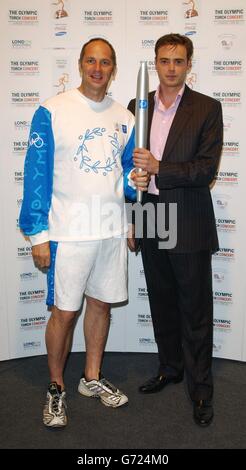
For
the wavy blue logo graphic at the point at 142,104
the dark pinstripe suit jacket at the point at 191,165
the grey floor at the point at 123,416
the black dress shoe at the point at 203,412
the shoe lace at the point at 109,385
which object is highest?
the wavy blue logo graphic at the point at 142,104

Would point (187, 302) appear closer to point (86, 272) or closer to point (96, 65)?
point (86, 272)

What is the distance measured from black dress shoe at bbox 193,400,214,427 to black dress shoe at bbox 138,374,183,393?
0.28 m

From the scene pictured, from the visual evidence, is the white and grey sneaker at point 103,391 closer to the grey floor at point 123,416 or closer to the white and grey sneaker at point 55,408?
the grey floor at point 123,416

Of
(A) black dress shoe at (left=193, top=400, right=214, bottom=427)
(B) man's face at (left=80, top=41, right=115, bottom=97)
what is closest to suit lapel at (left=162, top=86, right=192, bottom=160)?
(B) man's face at (left=80, top=41, right=115, bottom=97)

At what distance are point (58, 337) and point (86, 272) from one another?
1.19ft

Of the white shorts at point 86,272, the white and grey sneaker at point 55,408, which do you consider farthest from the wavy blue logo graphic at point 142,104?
the white and grey sneaker at point 55,408

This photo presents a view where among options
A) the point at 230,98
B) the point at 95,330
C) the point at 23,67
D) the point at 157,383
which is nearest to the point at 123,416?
the point at 157,383

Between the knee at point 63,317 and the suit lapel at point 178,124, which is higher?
the suit lapel at point 178,124

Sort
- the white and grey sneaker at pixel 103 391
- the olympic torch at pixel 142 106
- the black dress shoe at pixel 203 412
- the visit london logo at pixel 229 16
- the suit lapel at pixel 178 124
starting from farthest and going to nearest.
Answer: the visit london logo at pixel 229 16
the white and grey sneaker at pixel 103 391
the black dress shoe at pixel 203 412
the suit lapel at pixel 178 124
the olympic torch at pixel 142 106

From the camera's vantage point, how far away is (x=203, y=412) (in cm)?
217

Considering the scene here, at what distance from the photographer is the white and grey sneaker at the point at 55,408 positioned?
211 cm

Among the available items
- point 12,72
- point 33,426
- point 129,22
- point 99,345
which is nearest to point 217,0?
point 129,22

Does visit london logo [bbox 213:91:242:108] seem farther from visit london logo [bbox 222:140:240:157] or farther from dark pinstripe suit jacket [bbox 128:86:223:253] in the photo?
dark pinstripe suit jacket [bbox 128:86:223:253]

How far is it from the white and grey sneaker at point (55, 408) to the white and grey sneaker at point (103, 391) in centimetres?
18
